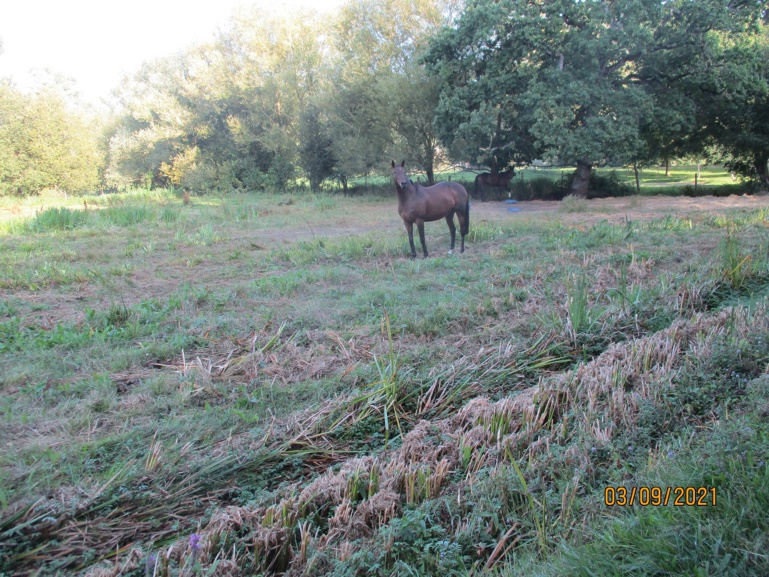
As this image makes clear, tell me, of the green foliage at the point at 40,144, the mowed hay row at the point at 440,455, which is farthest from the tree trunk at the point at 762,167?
the green foliage at the point at 40,144

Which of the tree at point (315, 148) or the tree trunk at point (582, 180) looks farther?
the tree at point (315, 148)

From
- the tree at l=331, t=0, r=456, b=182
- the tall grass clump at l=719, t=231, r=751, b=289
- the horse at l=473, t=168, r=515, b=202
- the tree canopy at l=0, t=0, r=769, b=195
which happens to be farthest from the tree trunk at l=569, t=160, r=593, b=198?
the tall grass clump at l=719, t=231, r=751, b=289

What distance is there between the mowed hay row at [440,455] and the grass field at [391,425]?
1 centimetres

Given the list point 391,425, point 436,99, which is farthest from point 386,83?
point 391,425

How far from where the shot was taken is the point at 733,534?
187 centimetres

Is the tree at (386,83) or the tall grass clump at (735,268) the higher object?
the tree at (386,83)

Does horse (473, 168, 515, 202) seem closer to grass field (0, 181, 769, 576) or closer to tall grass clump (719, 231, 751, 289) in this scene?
grass field (0, 181, 769, 576)

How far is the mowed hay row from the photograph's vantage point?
7.63ft

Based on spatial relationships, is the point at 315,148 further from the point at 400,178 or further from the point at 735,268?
the point at 735,268

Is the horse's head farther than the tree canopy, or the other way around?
the tree canopy

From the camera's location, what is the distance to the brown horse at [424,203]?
956 cm

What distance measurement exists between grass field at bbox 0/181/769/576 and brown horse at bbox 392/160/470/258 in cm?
278

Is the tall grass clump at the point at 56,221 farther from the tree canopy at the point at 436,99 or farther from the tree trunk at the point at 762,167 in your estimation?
the tree trunk at the point at 762,167
